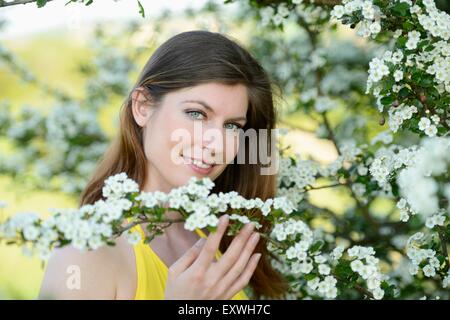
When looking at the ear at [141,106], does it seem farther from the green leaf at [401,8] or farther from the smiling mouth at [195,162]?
the green leaf at [401,8]

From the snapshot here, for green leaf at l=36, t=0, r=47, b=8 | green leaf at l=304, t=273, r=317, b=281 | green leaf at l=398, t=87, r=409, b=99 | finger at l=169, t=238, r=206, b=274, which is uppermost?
green leaf at l=36, t=0, r=47, b=8

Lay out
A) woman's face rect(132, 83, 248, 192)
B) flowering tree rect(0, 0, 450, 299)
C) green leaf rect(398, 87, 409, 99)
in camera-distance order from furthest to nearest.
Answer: woman's face rect(132, 83, 248, 192) → green leaf rect(398, 87, 409, 99) → flowering tree rect(0, 0, 450, 299)

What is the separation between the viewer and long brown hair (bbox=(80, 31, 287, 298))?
2152 millimetres

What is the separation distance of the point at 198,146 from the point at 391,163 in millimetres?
584

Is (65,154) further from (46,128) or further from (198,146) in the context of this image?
(198,146)

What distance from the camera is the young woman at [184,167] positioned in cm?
168

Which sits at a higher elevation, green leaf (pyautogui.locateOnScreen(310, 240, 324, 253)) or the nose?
the nose

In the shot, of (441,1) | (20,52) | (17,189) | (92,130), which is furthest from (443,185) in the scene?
(20,52)

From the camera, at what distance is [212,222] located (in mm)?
1549

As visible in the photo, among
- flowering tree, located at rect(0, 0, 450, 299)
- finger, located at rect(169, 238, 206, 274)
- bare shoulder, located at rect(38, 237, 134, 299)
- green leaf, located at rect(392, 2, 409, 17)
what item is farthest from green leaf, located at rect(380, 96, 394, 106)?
bare shoulder, located at rect(38, 237, 134, 299)

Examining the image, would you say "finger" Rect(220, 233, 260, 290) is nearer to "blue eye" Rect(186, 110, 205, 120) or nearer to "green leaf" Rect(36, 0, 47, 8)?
→ "blue eye" Rect(186, 110, 205, 120)

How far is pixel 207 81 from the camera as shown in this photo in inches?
83.0

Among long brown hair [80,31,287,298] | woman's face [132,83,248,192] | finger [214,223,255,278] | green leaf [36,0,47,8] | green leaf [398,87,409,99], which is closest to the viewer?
finger [214,223,255,278]

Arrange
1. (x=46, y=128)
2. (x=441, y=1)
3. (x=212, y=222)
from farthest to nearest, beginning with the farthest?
(x=46, y=128), (x=441, y=1), (x=212, y=222)
